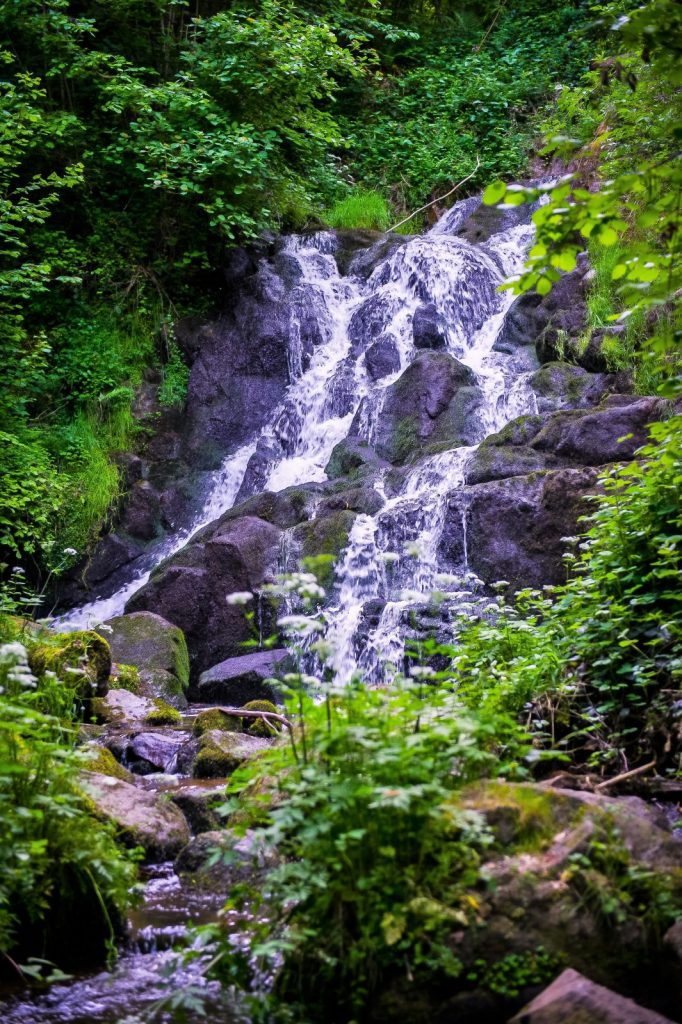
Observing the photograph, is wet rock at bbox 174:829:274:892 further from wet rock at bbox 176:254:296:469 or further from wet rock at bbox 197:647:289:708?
wet rock at bbox 176:254:296:469

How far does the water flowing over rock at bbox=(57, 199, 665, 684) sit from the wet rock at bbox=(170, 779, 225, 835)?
5.99ft

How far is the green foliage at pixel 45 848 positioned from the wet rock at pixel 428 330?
11.2 meters

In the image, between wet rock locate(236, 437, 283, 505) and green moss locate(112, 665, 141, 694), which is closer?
green moss locate(112, 665, 141, 694)

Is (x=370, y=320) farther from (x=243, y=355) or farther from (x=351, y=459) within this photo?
(x=351, y=459)

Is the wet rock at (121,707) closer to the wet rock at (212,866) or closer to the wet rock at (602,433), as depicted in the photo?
the wet rock at (212,866)

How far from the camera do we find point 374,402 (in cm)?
1312

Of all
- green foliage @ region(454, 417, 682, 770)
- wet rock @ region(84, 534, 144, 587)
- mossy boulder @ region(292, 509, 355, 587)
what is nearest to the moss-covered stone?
mossy boulder @ region(292, 509, 355, 587)

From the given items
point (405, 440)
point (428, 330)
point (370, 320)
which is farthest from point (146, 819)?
point (370, 320)

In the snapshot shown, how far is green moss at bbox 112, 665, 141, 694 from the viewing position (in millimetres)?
8964

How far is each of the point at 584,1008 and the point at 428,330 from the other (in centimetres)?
1224

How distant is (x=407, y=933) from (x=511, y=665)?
2.48 meters

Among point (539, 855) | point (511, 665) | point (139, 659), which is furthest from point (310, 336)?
point (539, 855)

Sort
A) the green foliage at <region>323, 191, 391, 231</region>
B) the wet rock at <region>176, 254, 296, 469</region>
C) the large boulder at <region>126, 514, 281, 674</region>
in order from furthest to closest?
1. the green foliage at <region>323, 191, 391, 231</region>
2. the wet rock at <region>176, 254, 296, 469</region>
3. the large boulder at <region>126, 514, 281, 674</region>

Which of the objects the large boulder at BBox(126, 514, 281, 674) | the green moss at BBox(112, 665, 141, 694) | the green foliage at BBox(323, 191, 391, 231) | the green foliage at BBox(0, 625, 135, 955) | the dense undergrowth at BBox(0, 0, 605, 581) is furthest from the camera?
the green foliage at BBox(323, 191, 391, 231)
